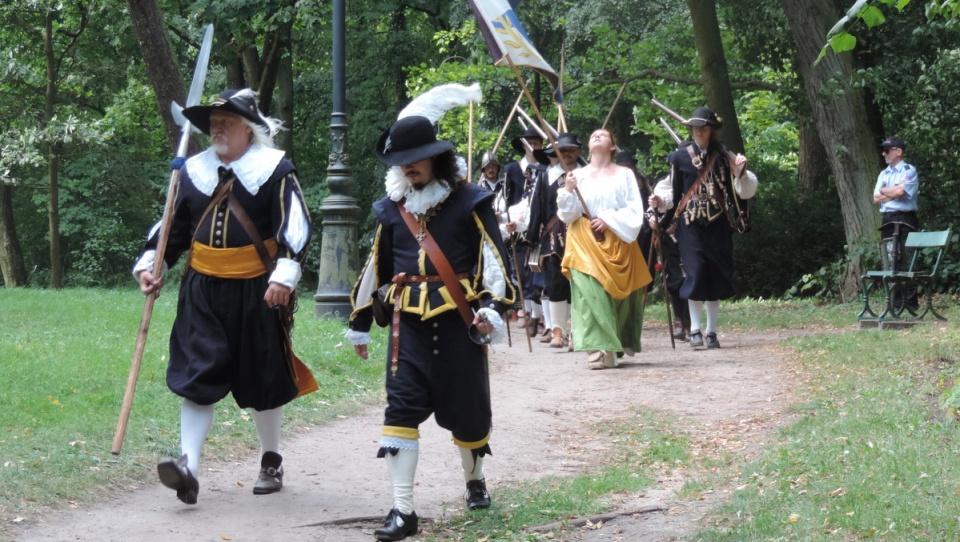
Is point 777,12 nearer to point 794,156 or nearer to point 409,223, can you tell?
point 409,223

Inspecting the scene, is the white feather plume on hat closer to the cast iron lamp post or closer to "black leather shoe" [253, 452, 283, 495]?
"black leather shoe" [253, 452, 283, 495]

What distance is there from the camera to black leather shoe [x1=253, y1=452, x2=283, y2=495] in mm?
6980

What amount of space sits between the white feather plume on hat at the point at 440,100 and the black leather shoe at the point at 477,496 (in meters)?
1.81

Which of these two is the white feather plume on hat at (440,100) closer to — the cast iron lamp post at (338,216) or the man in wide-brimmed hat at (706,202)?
the man in wide-brimmed hat at (706,202)

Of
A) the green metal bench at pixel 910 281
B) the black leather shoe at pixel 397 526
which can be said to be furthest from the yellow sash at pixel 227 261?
the green metal bench at pixel 910 281

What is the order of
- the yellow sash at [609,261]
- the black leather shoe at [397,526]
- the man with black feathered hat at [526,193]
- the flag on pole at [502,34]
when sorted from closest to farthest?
the black leather shoe at [397,526] → the flag on pole at [502,34] → the yellow sash at [609,261] → the man with black feathered hat at [526,193]

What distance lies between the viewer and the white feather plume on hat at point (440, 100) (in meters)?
6.66

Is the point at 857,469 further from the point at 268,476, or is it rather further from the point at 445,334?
the point at 268,476

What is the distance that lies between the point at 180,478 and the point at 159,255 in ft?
3.69

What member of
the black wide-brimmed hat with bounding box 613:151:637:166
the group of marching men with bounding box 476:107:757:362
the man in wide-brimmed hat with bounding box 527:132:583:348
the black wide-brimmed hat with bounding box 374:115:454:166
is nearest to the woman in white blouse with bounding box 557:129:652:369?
the group of marching men with bounding box 476:107:757:362

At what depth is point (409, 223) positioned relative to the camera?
638cm

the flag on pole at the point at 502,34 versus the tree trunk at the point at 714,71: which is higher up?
the tree trunk at the point at 714,71

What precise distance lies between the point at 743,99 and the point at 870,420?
32356 mm

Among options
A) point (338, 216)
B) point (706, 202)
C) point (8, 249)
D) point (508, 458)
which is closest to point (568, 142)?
point (706, 202)
